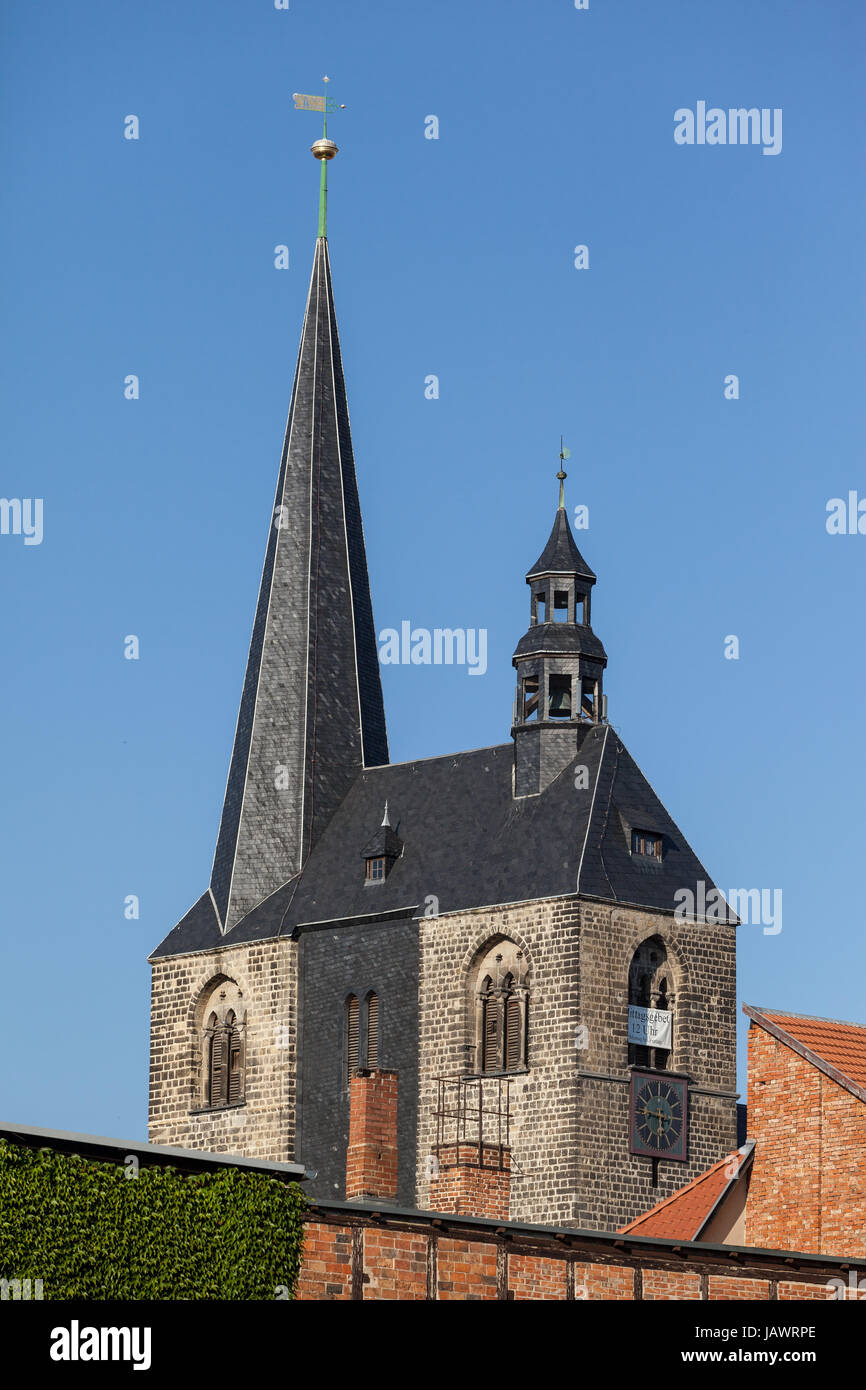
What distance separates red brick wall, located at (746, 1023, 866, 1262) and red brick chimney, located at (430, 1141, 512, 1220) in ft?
28.6

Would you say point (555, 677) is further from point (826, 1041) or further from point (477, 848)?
point (826, 1041)

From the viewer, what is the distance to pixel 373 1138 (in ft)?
233

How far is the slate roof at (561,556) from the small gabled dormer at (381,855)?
22.8 feet

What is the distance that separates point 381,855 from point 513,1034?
674 centimetres

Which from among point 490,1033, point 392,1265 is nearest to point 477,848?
point 490,1033

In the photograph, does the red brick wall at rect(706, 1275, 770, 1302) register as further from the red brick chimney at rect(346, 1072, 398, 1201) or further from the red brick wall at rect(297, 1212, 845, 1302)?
the red brick chimney at rect(346, 1072, 398, 1201)

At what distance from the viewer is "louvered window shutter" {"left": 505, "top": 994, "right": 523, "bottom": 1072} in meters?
72.3

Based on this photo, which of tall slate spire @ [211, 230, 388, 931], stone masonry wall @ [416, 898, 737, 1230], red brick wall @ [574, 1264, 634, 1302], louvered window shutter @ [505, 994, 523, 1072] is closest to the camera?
red brick wall @ [574, 1264, 634, 1302]

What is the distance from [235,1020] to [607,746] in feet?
38.1

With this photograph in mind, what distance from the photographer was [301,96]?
89.3 meters

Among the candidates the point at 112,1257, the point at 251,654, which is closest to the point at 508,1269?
the point at 112,1257

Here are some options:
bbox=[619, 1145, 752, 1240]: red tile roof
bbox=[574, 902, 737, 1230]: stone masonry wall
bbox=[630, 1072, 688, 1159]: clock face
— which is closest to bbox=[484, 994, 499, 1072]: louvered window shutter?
bbox=[574, 902, 737, 1230]: stone masonry wall

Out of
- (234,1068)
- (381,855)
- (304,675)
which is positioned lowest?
(234,1068)

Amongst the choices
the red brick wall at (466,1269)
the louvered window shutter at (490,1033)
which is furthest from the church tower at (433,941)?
the red brick wall at (466,1269)
